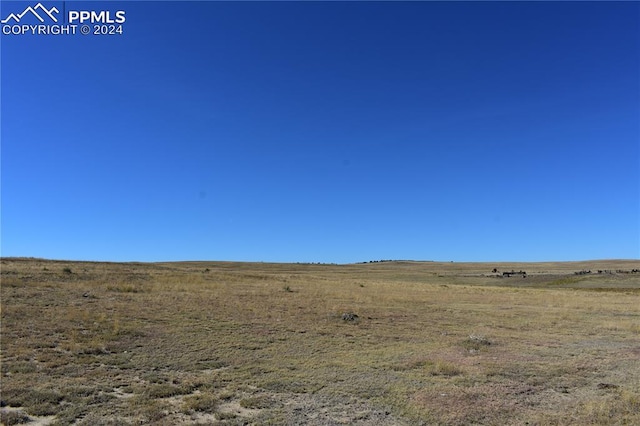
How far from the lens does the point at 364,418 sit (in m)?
9.09

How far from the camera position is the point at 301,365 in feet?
43.7

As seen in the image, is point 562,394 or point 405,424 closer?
point 405,424

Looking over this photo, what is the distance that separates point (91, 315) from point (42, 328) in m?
3.07

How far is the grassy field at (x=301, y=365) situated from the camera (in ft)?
30.4

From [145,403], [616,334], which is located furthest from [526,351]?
[145,403]

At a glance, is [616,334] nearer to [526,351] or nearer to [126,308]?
[526,351]

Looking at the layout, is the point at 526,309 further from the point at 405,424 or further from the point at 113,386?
the point at 113,386

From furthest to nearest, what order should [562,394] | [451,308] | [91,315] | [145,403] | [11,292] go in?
1. [451,308]
2. [11,292]
3. [91,315]
4. [562,394]
5. [145,403]

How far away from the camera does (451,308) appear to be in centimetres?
2912

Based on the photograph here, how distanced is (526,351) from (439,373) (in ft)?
17.5

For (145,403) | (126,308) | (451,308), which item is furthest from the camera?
(451,308)

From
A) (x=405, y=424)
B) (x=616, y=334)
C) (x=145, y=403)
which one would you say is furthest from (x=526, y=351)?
(x=145, y=403)

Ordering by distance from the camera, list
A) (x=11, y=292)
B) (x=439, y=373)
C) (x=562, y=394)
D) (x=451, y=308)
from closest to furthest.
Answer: (x=562, y=394) < (x=439, y=373) < (x=11, y=292) < (x=451, y=308)

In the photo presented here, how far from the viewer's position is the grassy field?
9.27 metres
